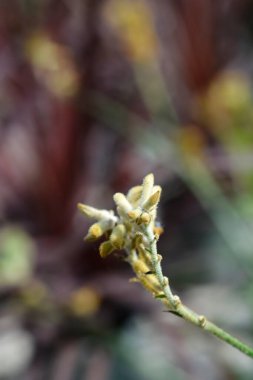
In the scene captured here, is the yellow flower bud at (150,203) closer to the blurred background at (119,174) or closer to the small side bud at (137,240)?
the small side bud at (137,240)

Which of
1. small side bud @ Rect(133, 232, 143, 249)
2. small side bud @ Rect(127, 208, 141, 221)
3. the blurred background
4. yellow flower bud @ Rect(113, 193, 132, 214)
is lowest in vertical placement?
small side bud @ Rect(127, 208, 141, 221)

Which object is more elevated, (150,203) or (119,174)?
(119,174)

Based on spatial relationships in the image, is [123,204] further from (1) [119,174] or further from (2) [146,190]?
(1) [119,174]

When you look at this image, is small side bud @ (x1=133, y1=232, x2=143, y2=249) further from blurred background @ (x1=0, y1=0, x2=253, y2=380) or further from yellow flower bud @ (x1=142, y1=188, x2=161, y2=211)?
blurred background @ (x1=0, y1=0, x2=253, y2=380)

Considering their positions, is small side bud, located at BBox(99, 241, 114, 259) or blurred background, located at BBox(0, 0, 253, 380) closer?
small side bud, located at BBox(99, 241, 114, 259)

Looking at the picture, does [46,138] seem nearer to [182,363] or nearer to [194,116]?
[194,116]

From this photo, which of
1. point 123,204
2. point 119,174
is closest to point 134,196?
point 123,204

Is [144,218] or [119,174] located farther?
[119,174]

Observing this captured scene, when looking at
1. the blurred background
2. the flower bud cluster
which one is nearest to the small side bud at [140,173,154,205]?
the flower bud cluster

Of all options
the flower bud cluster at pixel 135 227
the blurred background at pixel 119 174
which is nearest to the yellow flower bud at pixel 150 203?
the flower bud cluster at pixel 135 227
